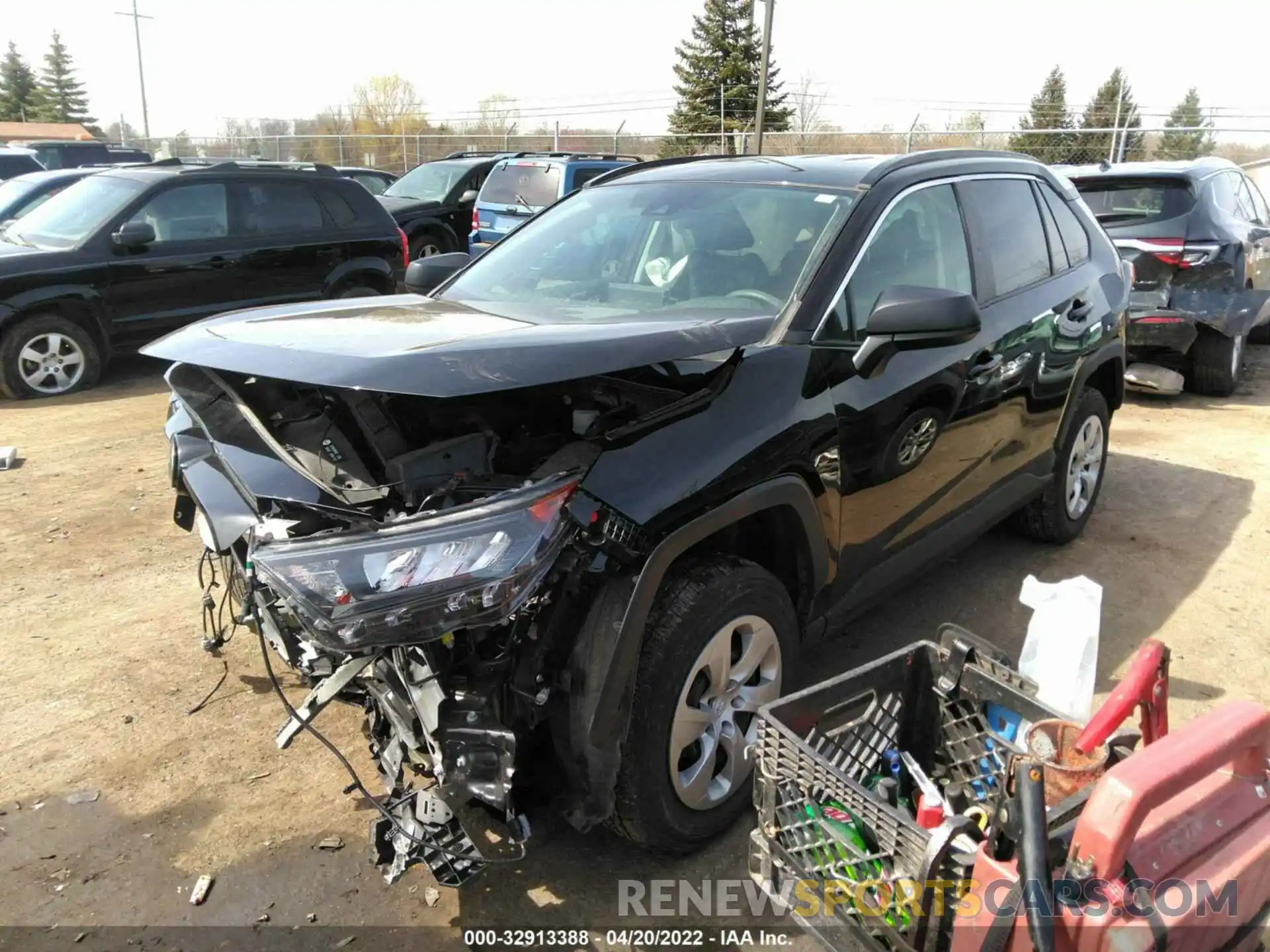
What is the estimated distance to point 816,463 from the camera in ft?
9.25

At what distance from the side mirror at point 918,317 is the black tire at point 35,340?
739 centimetres

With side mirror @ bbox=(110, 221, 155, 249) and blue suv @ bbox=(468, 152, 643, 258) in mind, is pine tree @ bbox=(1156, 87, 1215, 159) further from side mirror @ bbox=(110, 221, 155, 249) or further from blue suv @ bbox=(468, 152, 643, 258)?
side mirror @ bbox=(110, 221, 155, 249)

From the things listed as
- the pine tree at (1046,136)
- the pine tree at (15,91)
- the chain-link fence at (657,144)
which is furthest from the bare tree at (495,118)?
the pine tree at (15,91)

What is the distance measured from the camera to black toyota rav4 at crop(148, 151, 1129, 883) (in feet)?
6.98

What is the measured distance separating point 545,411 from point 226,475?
930 mm

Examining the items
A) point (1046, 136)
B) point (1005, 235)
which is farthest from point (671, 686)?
point (1046, 136)

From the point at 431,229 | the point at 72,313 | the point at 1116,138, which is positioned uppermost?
the point at 1116,138

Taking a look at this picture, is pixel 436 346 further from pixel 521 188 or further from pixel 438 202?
pixel 438 202

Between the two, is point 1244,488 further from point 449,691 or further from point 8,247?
point 8,247

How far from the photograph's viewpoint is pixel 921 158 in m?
3.60

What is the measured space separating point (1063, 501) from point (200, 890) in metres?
4.11

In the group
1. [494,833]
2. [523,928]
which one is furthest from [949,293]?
[523,928]

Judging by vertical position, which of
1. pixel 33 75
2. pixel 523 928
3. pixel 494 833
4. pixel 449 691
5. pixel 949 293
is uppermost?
pixel 33 75

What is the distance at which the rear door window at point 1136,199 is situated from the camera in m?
7.37
